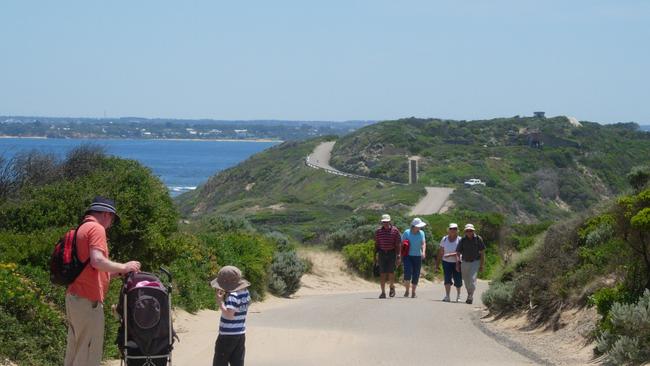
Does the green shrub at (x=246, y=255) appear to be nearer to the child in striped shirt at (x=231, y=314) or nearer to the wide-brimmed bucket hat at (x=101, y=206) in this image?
the child in striped shirt at (x=231, y=314)

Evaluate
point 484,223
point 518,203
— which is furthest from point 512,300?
point 518,203

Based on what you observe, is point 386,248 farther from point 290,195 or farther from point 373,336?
point 290,195

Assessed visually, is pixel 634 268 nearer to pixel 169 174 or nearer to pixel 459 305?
pixel 459 305

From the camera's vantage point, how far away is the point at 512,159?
105 m

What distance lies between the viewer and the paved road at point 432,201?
6862 centimetres

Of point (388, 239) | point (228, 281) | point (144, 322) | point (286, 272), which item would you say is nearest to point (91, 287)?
point (144, 322)

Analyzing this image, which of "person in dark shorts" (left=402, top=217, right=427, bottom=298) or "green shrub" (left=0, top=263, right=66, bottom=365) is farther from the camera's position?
"person in dark shorts" (left=402, top=217, right=427, bottom=298)

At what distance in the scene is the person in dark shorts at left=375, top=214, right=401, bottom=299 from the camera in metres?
18.8

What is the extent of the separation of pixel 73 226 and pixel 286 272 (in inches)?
337

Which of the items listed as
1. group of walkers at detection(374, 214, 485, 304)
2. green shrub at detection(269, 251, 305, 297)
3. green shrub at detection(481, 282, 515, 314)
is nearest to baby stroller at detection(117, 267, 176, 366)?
green shrub at detection(481, 282, 515, 314)

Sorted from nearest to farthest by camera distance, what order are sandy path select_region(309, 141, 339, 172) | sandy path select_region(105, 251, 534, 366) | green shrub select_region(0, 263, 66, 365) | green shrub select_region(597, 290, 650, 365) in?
green shrub select_region(0, 263, 66, 365)
green shrub select_region(597, 290, 650, 365)
sandy path select_region(105, 251, 534, 366)
sandy path select_region(309, 141, 339, 172)

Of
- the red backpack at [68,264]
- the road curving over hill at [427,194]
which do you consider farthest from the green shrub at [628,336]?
the road curving over hill at [427,194]

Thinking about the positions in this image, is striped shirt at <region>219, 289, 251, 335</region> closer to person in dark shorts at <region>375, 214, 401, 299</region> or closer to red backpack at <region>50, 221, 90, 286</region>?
red backpack at <region>50, 221, 90, 286</region>

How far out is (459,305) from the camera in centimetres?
1819
